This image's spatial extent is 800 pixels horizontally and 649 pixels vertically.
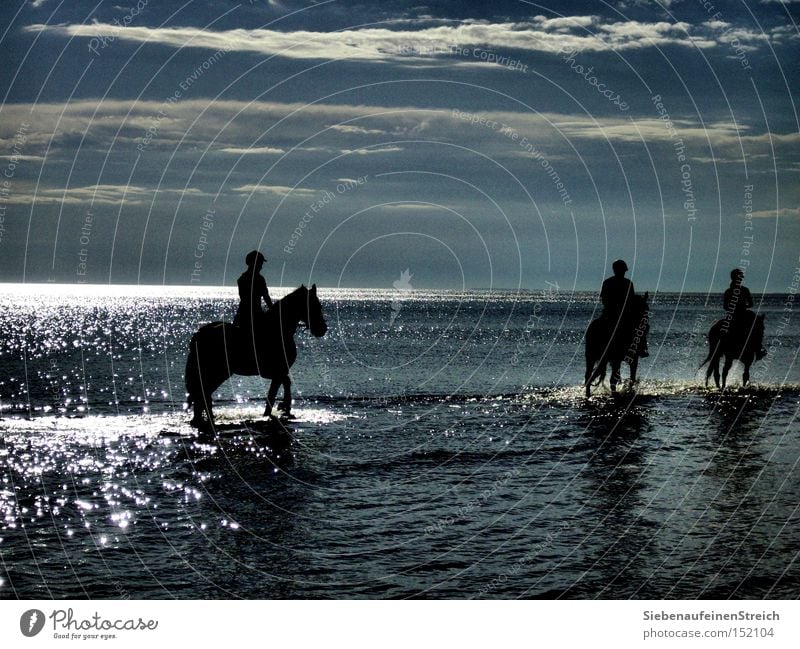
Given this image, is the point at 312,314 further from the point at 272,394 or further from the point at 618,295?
the point at 618,295

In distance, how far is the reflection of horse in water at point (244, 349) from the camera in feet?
58.6

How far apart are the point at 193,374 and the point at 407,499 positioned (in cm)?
768

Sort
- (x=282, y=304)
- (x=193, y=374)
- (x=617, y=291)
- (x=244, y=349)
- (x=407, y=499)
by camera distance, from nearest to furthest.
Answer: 1. (x=407, y=499)
2. (x=193, y=374)
3. (x=244, y=349)
4. (x=282, y=304)
5. (x=617, y=291)

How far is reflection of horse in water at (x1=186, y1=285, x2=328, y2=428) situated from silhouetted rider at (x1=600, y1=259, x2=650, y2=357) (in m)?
8.46

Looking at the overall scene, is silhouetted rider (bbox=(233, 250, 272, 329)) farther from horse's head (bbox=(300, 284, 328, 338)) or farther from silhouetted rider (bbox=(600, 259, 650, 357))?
silhouetted rider (bbox=(600, 259, 650, 357))

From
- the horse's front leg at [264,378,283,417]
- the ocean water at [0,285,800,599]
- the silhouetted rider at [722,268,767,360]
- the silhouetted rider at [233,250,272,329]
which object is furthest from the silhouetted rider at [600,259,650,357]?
the silhouetted rider at [233,250,272,329]

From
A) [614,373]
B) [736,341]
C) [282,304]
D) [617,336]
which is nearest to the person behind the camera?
[282,304]

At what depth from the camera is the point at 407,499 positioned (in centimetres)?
1205

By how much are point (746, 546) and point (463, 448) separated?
7.31 meters

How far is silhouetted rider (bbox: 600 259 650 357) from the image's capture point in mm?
22438

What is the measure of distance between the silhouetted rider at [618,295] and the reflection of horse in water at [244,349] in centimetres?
846

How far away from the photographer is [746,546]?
9.67m

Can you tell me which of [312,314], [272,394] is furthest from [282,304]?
[272,394]
